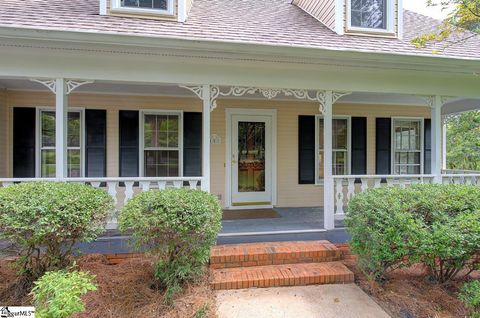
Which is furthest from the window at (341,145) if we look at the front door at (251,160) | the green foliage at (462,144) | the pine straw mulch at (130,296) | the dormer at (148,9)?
the green foliage at (462,144)

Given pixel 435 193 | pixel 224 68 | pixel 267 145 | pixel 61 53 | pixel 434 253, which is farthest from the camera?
pixel 267 145

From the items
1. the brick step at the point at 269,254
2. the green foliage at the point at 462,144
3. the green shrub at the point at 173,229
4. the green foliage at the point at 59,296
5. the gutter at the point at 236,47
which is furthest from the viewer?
the green foliage at the point at 462,144

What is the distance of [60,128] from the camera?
4000 mm

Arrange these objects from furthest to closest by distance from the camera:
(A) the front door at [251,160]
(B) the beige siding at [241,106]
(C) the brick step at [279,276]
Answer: (A) the front door at [251,160] < (B) the beige siding at [241,106] < (C) the brick step at [279,276]

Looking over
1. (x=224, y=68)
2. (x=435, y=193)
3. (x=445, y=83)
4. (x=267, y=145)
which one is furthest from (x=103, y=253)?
(x=445, y=83)

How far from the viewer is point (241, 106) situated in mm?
6281

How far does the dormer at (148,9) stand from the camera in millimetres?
4668

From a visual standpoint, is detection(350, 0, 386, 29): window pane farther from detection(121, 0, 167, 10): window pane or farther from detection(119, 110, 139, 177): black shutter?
detection(119, 110, 139, 177): black shutter

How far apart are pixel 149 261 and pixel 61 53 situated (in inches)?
117

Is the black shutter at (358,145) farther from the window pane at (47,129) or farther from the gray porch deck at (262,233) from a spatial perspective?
the window pane at (47,129)

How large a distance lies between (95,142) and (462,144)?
15788mm

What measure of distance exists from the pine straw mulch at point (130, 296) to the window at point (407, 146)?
18.9 ft

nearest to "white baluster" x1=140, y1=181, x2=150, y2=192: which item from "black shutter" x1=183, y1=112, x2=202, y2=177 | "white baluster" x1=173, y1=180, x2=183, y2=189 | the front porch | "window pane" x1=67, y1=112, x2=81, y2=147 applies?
the front porch

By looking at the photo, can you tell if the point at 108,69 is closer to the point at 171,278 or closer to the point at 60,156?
the point at 60,156
